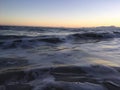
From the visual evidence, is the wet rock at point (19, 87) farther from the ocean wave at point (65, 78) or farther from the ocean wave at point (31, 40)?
the ocean wave at point (31, 40)

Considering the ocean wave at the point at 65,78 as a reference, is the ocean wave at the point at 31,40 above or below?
below

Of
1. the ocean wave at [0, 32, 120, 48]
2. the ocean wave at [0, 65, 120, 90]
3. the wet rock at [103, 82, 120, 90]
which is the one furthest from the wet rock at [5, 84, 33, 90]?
the ocean wave at [0, 32, 120, 48]

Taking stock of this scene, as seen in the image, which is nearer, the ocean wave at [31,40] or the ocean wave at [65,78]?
the ocean wave at [65,78]

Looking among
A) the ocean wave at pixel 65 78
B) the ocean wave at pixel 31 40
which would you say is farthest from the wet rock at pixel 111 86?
the ocean wave at pixel 31 40

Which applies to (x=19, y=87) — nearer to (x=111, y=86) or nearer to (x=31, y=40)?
(x=111, y=86)

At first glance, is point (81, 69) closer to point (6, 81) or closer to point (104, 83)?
point (104, 83)

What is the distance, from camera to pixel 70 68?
382 cm

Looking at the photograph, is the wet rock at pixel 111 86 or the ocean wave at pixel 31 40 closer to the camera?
the wet rock at pixel 111 86

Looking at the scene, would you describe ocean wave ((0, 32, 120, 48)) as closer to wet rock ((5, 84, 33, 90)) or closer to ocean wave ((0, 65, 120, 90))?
ocean wave ((0, 65, 120, 90))

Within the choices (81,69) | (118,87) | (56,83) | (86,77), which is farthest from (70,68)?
(118,87)

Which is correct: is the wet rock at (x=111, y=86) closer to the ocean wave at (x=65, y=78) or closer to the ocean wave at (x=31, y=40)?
the ocean wave at (x=65, y=78)

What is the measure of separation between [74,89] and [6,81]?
1.13 m

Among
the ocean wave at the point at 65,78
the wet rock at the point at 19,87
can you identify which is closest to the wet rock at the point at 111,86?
the ocean wave at the point at 65,78

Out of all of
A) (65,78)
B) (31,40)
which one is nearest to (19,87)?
(65,78)
